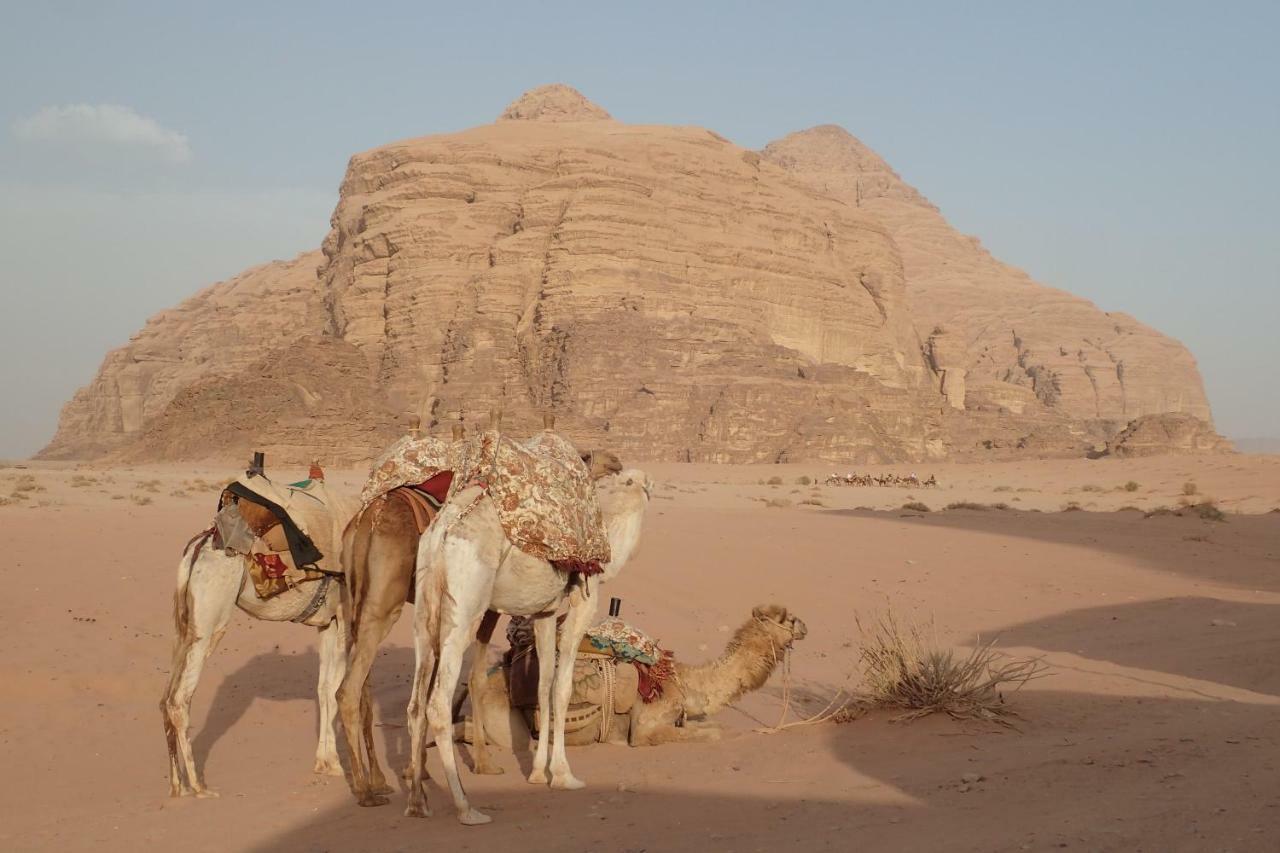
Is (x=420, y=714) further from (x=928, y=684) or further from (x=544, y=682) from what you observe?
(x=928, y=684)

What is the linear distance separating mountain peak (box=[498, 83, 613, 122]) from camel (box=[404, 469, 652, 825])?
16428 cm

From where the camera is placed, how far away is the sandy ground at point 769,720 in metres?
5.66

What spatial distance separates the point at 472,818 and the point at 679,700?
81.9 inches

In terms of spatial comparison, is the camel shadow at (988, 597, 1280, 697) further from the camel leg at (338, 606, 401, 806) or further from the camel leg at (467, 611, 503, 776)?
the camel leg at (338, 606, 401, 806)

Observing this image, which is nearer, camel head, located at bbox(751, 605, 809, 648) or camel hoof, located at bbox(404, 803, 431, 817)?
camel hoof, located at bbox(404, 803, 431, 817)

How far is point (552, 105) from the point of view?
Result: 6698 inches

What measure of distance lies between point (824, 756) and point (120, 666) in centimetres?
636

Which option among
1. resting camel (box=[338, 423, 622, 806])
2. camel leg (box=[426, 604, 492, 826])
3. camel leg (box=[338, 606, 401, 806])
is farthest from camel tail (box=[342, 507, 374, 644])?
camel leg (box=[426, 604, 492, 826])

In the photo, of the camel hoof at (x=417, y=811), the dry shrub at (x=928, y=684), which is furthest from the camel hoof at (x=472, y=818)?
the dry shrub at (x=928, y=684)

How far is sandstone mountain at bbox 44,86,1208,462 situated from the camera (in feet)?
232

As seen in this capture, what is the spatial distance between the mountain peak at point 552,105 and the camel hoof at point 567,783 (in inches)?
6483

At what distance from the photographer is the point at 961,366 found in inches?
4715

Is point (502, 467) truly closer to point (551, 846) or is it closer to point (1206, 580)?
point (551, 846)

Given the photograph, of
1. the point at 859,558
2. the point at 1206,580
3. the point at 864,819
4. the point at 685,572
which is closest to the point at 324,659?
the point at 864,819
